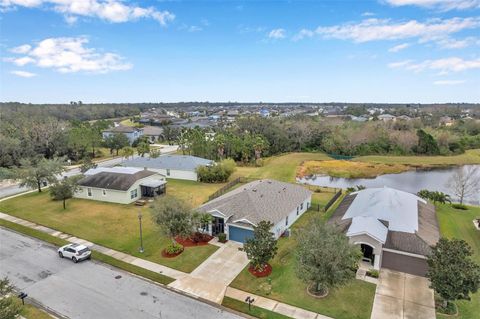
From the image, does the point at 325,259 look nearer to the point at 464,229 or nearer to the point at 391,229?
the point at 391,229

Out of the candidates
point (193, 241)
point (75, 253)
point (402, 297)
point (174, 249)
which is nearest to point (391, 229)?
point (402, 297)

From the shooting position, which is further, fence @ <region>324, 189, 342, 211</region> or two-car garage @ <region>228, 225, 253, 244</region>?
fence @ <region>324, 189, 342, 211</region>

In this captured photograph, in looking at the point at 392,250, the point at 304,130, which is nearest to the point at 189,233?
the point at 392,250

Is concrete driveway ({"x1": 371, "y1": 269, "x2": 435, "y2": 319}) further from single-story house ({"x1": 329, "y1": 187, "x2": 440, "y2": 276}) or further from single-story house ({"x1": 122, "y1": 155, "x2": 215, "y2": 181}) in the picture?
single-story house ({"x1": 122, "y1": 155, "x2": 215, "y2": 181})

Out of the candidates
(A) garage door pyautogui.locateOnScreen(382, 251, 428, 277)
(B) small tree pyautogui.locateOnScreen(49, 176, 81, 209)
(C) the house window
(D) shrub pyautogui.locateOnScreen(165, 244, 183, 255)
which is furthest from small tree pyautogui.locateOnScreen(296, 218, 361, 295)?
(B) small tree pyautogui.locateOnScreen(49, 176, 81, 209)

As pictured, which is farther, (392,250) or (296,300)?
(392,250)

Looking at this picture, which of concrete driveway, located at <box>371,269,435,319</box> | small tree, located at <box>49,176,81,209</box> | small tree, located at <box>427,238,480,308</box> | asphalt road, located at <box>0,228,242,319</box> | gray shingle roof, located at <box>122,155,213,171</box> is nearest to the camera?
small tree, located at <box>427,238,480,308</box>

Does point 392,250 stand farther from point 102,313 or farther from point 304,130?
point 304,130
